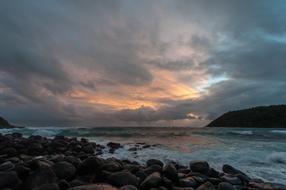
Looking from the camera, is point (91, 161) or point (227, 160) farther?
point (227, 160)

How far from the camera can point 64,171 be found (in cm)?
776

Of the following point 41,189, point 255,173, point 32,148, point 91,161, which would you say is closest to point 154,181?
point 91,161

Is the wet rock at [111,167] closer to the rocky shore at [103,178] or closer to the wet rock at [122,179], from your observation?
the rocky shore at [103,178]

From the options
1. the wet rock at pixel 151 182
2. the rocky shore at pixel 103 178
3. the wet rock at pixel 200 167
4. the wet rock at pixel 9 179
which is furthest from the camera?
the wet rock at pixel 200 167

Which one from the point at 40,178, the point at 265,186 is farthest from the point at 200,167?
the point at 40,178

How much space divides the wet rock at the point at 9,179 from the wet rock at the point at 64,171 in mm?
972

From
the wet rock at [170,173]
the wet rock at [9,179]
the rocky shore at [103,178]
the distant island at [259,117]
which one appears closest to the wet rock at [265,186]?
the rocky shore at [103,178]

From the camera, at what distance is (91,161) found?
27.9 feet

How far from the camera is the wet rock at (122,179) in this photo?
7.38 metres

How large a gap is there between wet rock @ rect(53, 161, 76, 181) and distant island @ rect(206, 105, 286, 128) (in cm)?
7194

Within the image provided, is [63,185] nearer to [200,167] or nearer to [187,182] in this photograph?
[187,182]

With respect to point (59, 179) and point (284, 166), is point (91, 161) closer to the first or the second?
point (59, 179)

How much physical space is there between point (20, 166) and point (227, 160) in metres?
8.31

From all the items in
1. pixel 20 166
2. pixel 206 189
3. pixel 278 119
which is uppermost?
pixel 278 119
